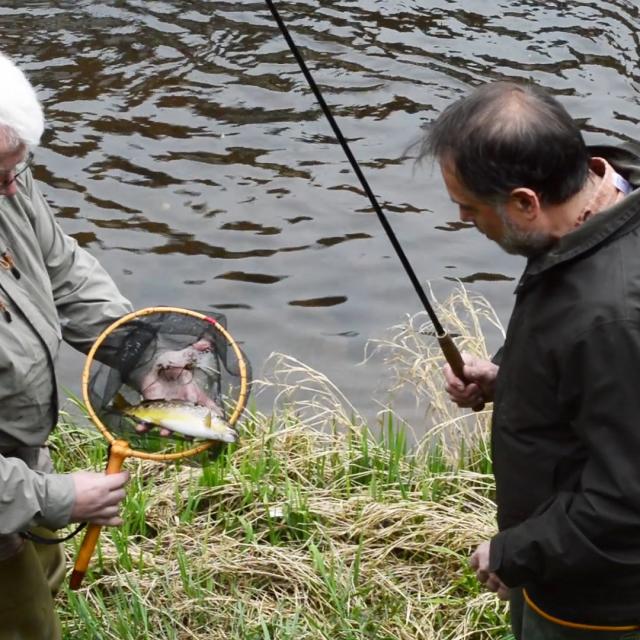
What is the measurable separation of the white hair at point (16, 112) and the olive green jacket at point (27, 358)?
0.25 meters

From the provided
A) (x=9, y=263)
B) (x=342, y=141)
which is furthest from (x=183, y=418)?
(x=342, y=141)

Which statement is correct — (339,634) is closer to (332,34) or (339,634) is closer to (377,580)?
(377,580)

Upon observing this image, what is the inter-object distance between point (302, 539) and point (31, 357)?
163 cm

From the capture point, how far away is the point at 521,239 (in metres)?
2.68

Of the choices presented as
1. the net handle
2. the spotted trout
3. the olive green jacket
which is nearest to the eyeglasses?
the olive green jacket

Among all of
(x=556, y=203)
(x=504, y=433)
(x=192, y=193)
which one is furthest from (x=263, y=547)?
(x=192, y=193)

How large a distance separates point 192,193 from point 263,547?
13.0ft

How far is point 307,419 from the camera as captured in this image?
18.2ft

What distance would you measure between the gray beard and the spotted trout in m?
1.07

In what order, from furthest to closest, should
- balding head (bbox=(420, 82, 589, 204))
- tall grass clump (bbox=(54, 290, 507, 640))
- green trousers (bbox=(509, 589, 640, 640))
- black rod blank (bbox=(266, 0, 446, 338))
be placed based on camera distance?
1. tall grass clump (bbox=(54, 290, 507, 640))
2. black rod blank (bbox=(266, 0, 446, 338))
3. green trousers (bbox=(509, 589, 640, 640))
4. balding head (bbox=(420, 82, 589, 204))

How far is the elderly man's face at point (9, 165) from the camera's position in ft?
10.2

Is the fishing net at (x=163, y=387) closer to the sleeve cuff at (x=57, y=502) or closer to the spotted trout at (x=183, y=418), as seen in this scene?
the spotted trout at (x=183, y=418)

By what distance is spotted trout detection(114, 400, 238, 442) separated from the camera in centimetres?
337

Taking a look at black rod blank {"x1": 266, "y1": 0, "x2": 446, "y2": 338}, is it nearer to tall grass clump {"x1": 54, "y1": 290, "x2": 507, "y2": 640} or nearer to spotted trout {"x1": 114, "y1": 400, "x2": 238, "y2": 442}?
spotted trout {"x1": 114, "y1": 400, "x2": 238, "y2": 442}
